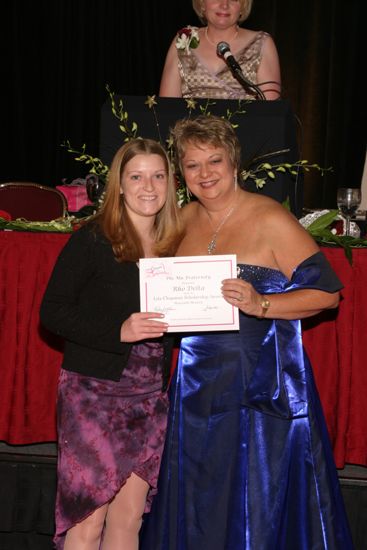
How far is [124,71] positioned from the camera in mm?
7062

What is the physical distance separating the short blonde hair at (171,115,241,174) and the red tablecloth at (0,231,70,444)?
2.86 ft

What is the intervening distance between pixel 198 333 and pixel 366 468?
124 cm

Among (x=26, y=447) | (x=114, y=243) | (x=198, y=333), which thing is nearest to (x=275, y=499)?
(x=198, y=333)

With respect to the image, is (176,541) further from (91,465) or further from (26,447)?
(26,447)

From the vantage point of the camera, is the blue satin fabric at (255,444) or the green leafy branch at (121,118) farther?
the green leafy branch at (121,118)

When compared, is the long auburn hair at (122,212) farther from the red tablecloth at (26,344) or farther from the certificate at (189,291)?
the red tablecloth at (26,344)

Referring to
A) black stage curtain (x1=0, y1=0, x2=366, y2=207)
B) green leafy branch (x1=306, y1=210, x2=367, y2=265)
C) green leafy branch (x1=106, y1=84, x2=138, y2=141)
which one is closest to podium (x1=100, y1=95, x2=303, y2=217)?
green leafy branch (x1=106, y1=84, x2=138, y2=141)

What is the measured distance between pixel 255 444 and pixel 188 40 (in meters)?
1.89

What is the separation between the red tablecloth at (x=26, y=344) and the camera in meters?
3.28

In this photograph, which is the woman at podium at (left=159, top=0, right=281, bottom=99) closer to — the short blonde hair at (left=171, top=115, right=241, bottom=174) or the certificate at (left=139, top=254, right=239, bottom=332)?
the short blonde hair at (left=171, top=115, right=241, bottom=174)

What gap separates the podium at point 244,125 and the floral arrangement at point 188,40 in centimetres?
61

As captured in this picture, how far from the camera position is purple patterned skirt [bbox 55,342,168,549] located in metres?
2.53

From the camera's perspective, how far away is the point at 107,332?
2490 millimetres

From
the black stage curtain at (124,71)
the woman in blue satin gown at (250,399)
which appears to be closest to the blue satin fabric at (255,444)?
the woman in blue satin gown at (250,399)
